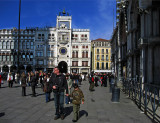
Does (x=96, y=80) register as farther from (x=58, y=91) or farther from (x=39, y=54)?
(x=39, y=54)

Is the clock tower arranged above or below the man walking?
above

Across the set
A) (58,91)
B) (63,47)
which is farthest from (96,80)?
(63,47)

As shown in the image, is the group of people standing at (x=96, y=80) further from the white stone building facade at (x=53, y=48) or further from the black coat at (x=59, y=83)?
the white stone building facade at (x=53, y=48)

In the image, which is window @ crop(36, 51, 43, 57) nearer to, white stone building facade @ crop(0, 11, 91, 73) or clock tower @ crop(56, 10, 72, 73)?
white stone building facade @ crop(0, 11, 91, 73)

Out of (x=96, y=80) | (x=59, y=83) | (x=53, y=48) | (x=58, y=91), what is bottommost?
(x=96, y=80)

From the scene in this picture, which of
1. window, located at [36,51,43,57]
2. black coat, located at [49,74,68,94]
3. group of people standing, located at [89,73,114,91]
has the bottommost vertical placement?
group of people standing, located at [89,73,114,91]

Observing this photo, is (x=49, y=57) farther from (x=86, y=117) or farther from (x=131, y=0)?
(x=86, y=117)

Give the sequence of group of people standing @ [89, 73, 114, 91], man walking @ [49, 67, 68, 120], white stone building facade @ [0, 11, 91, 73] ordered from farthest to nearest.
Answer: white stone building facade @ [0, 11, 91, 73] < group of people standing @ [89, 73, 114, 91] < man walking @ [49, 67, 68, 120]

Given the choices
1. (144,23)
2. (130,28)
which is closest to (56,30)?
(130,28)

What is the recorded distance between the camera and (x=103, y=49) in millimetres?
66875

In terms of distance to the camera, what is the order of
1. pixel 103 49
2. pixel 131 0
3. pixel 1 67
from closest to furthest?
pixel 131 0
pixel 1 67
pixel 103 49

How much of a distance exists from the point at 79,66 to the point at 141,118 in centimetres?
4906

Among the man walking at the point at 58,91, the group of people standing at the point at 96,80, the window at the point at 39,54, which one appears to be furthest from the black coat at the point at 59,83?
the window at the point at 39,54

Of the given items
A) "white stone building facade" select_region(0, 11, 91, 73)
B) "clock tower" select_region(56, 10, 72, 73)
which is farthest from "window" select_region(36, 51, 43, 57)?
"clock tower" select_region(56, 10, 72, 73)
